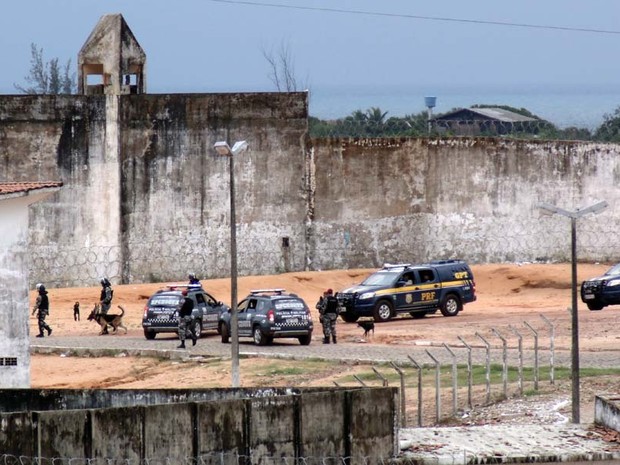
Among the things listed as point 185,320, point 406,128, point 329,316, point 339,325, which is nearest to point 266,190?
point 339,325

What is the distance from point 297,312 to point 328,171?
17.5 m

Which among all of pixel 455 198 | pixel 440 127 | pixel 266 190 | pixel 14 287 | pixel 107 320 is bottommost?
pixel 107 320

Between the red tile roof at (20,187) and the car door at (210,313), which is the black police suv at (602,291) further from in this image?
the red tile roof at (20,187)

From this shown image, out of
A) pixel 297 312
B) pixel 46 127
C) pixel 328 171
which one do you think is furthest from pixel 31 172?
pixel 297 312

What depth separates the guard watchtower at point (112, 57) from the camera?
61688 mm

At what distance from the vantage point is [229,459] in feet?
80.8

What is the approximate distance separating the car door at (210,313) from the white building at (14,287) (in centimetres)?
1488

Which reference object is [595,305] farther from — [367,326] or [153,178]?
[153,178]

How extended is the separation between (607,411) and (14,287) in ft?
37.3

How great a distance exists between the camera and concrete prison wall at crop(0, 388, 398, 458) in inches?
939

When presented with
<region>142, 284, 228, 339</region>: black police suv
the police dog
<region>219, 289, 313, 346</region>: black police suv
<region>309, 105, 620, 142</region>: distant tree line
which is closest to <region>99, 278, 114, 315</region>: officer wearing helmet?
the police dog

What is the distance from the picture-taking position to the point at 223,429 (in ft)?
80.8

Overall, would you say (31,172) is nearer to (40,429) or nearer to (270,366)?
(270,366)

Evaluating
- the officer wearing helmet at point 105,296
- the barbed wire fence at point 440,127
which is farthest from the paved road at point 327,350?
the barbed wire fence at point 440,127
